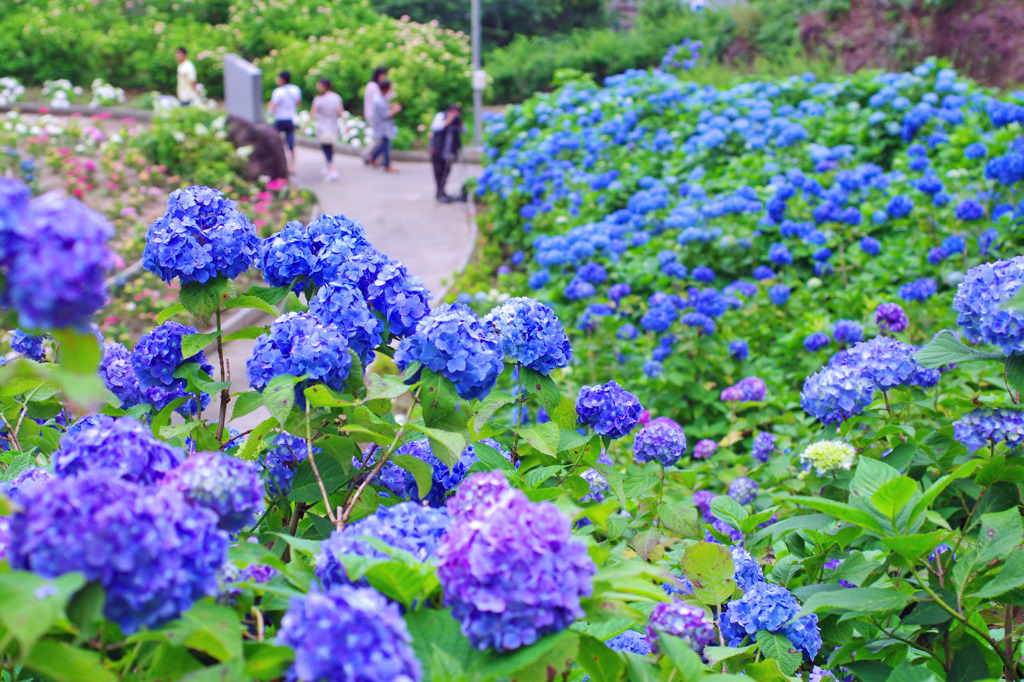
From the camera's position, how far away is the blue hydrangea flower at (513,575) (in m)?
0.97

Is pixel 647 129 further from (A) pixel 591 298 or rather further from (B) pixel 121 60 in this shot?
(B) pixel 121 60

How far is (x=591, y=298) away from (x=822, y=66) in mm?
6443

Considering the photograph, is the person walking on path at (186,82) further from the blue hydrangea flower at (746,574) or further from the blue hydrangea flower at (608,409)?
the blue hydrangea flower at (746,574)

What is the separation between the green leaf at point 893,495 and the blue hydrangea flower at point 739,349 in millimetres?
3139

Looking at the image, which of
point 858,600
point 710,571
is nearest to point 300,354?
point 710,571

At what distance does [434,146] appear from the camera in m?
11.1

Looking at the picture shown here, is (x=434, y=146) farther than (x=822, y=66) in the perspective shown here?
Yes

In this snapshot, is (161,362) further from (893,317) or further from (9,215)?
(893,317)

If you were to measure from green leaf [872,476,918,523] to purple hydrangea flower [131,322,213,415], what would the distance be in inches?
51.6

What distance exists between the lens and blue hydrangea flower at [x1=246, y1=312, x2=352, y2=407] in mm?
1418

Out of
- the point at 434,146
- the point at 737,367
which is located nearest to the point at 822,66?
the point at 434,146

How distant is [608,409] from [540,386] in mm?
255

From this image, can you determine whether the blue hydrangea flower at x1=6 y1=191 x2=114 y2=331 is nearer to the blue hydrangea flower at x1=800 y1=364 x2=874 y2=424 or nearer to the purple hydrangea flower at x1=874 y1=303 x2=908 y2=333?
the blue hydrangea flower at x1=800 y1=364 x2=874 y2=424

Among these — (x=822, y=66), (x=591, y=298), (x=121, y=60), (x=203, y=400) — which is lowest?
(x=121, y=60)
